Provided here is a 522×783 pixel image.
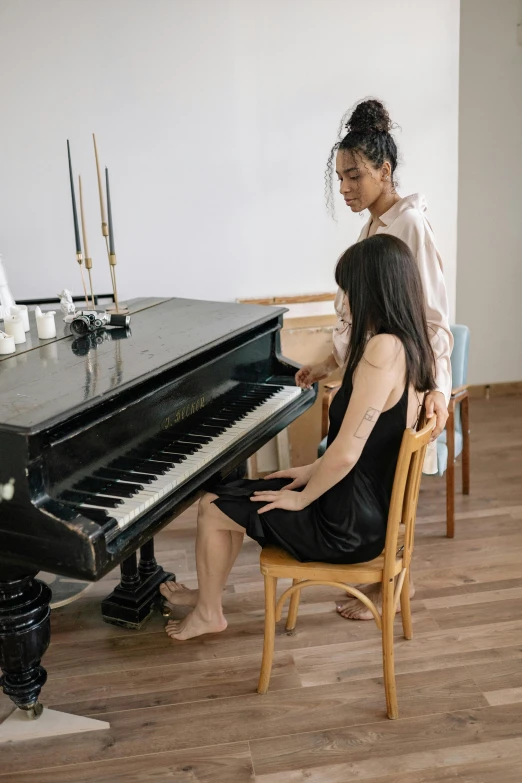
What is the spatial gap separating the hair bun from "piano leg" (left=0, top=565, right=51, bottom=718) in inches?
65.5

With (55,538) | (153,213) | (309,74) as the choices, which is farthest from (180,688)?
(309,74)

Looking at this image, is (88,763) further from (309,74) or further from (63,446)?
(309,74)

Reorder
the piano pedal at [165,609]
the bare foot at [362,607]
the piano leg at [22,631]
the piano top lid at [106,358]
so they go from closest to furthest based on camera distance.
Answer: the piano top lid at [106,358] → the piano leg at [22,631] → the bare foot at [362,607] → the piano pedal at [165,609]

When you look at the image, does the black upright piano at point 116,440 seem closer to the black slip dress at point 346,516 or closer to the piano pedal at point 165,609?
the piano pedal at point 165,609

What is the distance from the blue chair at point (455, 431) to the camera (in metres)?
3.14

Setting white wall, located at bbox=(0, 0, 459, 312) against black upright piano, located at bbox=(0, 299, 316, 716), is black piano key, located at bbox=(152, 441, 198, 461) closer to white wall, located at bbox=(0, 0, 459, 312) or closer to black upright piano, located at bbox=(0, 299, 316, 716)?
black upright piano, located at bbox=(0, 299, 316, 716)

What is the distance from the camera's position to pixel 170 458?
2.12 metres

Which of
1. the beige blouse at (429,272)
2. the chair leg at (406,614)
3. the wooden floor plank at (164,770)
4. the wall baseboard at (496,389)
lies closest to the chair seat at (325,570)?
the chair leg at (406,614)

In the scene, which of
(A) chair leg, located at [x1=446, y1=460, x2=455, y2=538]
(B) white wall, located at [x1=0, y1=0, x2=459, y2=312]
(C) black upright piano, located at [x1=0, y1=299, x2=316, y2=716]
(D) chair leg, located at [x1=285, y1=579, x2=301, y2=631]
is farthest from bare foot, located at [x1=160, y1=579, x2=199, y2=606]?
(B) white wall, located at [x1=0, y1=0, x2=459, y2=312]

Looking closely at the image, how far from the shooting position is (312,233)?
3.86 meters

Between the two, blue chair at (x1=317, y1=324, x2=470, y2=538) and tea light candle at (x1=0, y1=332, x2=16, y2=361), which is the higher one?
tea light candle at (x1=0, y1=332, x2=16, y2=361)

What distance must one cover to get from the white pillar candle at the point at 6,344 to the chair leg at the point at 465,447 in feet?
6.57

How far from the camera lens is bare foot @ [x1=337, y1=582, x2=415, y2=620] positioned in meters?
2.57

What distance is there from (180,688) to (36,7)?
3.03 metres
